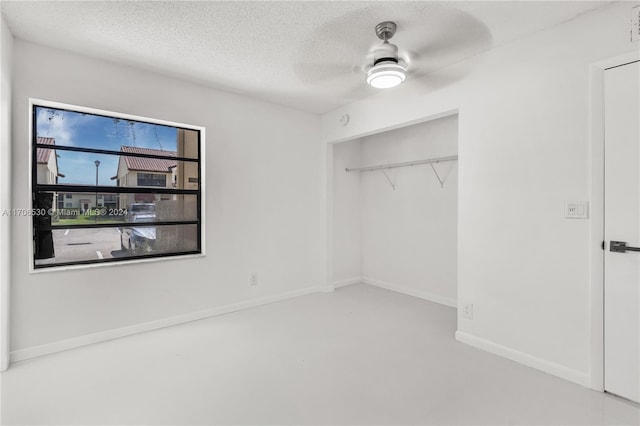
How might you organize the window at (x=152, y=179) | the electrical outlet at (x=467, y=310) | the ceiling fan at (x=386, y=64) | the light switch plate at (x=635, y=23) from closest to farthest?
1. the light switch plate at (x=635, y=23)
2. the ceiling fan at (x=386, y=64)
3. the electrical outlet at (x=467, y=310)
4. the window at (x=152, y=179)

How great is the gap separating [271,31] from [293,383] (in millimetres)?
2531

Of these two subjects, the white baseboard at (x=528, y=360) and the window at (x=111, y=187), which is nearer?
the white baseboard at (x=528, y=360)

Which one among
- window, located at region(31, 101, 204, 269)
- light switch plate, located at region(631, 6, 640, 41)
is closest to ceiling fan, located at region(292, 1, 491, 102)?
light switch plate, located at region(631, 6, 640, 41)

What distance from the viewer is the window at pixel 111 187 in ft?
8.61

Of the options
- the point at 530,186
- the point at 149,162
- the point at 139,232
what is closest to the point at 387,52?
the point at 530,186

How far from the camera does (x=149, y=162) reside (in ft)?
10.4

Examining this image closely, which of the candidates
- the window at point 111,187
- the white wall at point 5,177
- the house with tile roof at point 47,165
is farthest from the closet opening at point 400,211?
the white wall at point 5,177

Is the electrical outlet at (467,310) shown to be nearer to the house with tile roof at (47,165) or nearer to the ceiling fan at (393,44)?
the ceiling fan at (393,44)

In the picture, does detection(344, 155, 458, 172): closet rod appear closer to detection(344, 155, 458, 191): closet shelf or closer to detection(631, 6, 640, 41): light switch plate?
detection(344, 155, 458, 191): closet shelf

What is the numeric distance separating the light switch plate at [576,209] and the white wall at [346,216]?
2.88 metres

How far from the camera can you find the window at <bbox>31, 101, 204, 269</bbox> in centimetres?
262

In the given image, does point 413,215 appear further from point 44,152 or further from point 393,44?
point 44,152

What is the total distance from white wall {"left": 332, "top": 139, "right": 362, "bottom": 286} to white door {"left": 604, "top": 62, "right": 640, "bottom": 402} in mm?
3060

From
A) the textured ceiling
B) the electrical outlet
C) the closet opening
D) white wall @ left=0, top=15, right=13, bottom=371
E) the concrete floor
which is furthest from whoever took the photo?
the closet opening
